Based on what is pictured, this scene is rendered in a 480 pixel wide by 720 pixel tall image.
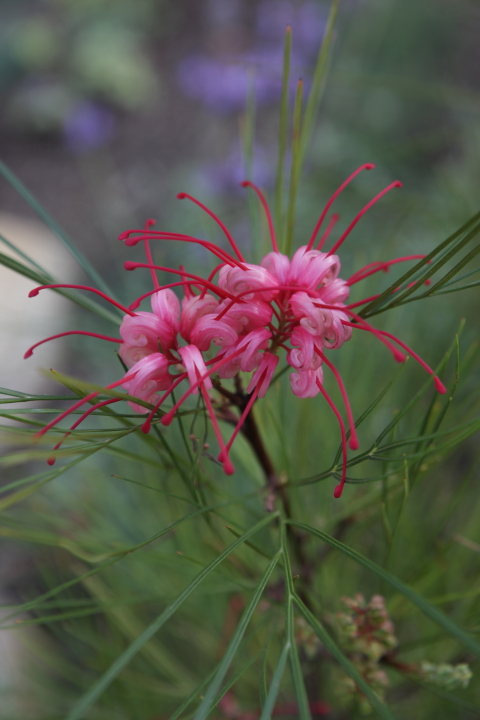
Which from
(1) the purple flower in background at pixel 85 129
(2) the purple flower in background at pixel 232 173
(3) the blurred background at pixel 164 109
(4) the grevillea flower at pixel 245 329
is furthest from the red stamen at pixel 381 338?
(1) the purple flower in background at pixel 85 129

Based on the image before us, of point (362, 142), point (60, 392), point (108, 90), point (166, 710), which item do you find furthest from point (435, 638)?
point (108, 90)

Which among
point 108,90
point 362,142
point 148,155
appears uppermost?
point 108,90

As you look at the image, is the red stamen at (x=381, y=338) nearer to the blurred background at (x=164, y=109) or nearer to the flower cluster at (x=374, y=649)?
the flower cluster at (x=374, y=649)

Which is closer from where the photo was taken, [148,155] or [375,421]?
[375,421]

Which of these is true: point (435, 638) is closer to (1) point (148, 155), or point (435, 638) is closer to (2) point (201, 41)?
(1) point (148, 155)

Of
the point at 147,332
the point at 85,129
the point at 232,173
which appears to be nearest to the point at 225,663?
the point at 147,332

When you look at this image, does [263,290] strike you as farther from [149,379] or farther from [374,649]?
[374,649]

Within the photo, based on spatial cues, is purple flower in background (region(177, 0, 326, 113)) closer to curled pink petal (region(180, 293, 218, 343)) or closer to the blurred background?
the blurred background
